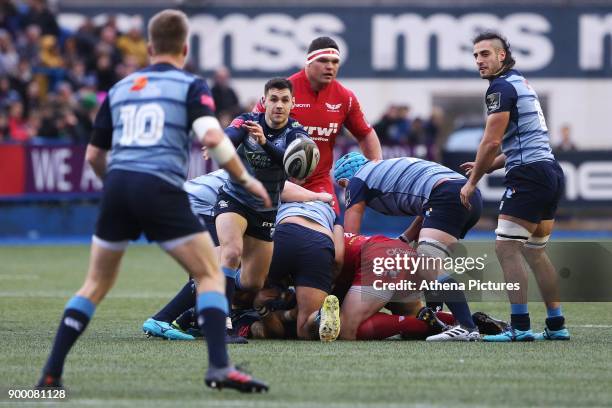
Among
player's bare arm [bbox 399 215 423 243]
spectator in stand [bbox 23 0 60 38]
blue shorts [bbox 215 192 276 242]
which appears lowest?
player's bare arm [bbox 399 215 423 243]

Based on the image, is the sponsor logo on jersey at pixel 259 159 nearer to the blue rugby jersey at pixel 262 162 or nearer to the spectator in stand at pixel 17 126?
the blue rugby jersey at pixel 262 162

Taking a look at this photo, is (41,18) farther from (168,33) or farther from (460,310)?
(168,33)

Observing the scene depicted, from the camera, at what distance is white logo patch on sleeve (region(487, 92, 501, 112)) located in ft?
30.5

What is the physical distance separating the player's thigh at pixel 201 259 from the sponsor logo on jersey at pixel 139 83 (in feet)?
2.85

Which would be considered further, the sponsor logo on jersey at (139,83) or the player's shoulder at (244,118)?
the player's shoulder at (244,118)

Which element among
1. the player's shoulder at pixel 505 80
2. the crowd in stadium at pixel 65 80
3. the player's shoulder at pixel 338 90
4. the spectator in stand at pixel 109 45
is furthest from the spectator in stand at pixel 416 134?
the player's shoulder at pixel 505 80

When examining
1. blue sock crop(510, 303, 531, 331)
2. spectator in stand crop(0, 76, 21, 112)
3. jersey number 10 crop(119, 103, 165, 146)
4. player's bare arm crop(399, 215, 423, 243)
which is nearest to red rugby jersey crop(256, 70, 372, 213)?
player's bare arm crop(399, 215, 423, 243)

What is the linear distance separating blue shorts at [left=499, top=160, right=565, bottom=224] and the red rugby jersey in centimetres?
201

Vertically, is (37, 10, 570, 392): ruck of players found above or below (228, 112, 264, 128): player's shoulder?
below

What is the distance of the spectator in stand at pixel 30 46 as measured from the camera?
2389cm

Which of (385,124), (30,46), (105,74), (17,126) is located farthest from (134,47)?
(385,124)

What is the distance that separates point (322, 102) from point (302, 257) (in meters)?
2.00

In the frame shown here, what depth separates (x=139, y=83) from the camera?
6.97 meters

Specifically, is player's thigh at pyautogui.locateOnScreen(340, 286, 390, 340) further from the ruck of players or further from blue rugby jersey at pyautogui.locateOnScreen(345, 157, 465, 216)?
blue rugby jersey at pyautogui.locateOnScreen(345, 157, 465, 216)
